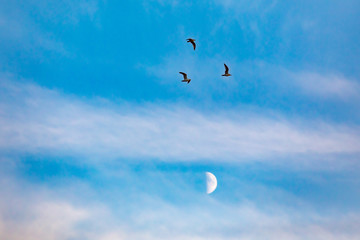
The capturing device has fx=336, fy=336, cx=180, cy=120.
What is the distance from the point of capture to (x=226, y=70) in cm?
9694

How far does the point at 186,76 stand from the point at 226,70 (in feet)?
38.5

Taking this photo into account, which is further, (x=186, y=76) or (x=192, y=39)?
(x=186, y=76)

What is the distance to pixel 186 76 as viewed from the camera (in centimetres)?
9862

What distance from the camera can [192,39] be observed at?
92438 millimetres

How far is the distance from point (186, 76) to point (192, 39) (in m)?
11.3

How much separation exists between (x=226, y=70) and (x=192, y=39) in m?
13.5
